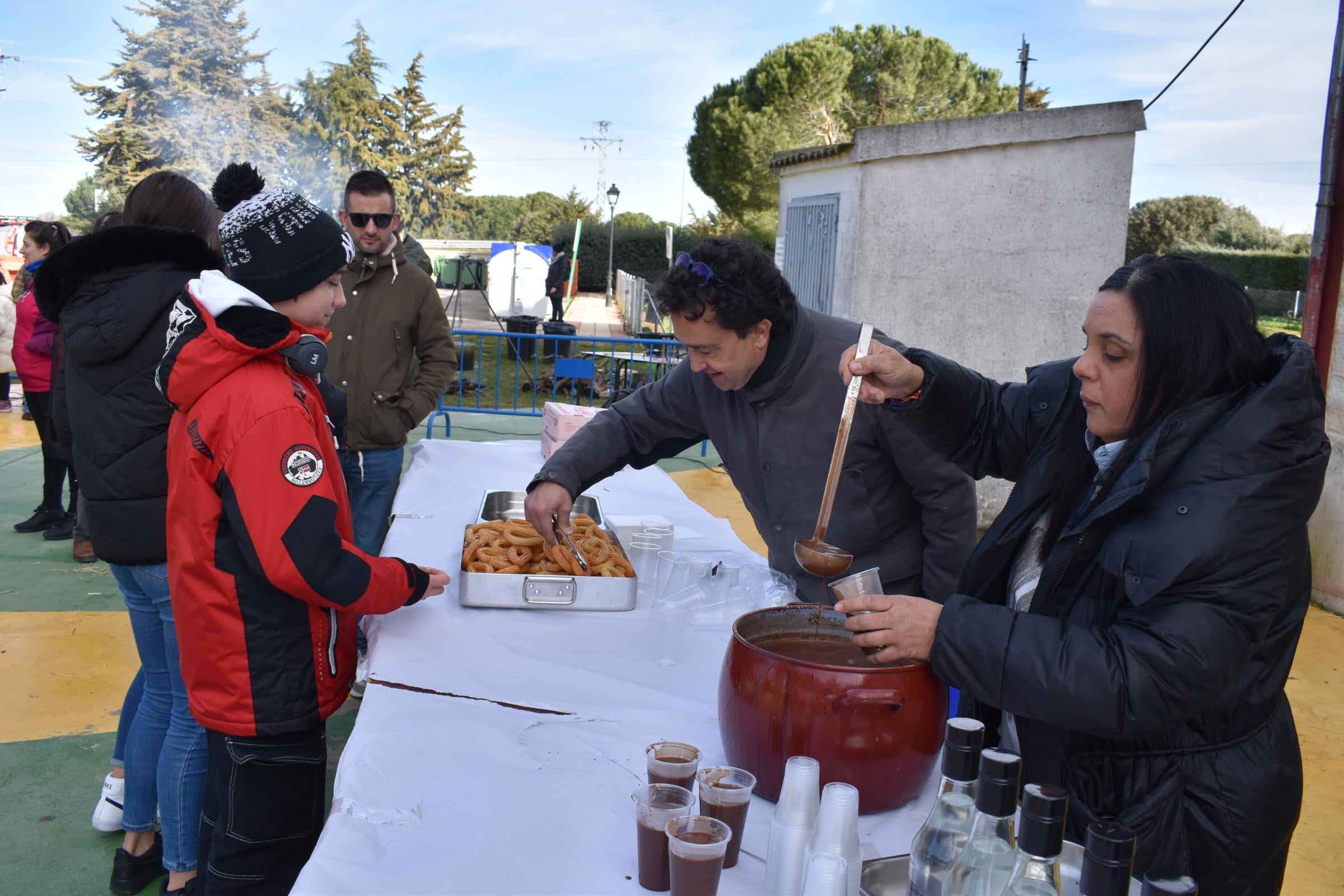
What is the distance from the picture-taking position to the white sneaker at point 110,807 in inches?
113

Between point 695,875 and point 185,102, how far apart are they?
40.7 meters

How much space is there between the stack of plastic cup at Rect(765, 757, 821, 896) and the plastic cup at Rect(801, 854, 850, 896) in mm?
80

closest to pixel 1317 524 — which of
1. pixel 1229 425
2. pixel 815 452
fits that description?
pixel 815 452

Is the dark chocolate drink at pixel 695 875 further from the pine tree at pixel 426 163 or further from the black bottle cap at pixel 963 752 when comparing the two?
the pine tree at pixel 426 163

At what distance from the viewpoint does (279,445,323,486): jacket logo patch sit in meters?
1.84

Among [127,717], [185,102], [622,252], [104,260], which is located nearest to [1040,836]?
[104,260]

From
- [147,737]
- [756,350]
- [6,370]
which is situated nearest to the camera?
[756,350]

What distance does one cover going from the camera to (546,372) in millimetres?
12516

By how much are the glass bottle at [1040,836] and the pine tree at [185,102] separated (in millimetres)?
37368

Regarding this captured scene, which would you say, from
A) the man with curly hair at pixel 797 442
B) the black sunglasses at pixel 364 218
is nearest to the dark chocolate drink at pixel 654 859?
the man with curly hair at pixel 797 442

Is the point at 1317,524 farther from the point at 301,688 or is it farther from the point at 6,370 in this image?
the point at 6,370

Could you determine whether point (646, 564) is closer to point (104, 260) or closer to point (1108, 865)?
point (104, 260)

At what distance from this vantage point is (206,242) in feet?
8.87

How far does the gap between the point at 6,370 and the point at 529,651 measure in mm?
9941
